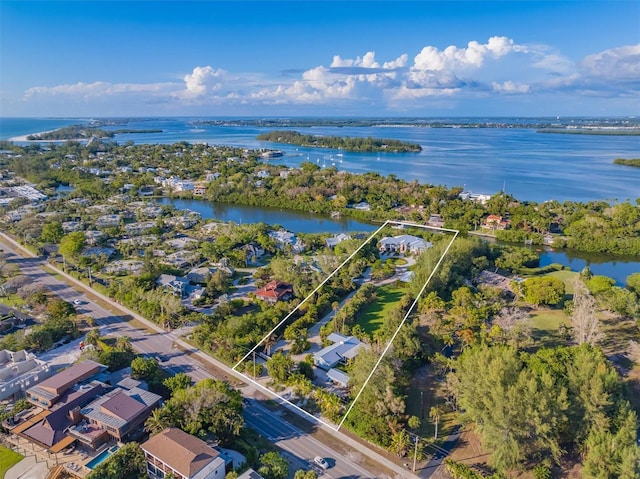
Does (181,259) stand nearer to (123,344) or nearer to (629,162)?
(123,344)

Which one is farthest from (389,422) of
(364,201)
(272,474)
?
(364,201)

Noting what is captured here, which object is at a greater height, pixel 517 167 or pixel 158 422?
pixel 517 167

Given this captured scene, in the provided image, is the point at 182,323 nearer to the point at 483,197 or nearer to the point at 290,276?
the point at 290,276

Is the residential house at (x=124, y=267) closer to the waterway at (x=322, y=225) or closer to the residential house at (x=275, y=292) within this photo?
the residential house at (x=275, y=292)

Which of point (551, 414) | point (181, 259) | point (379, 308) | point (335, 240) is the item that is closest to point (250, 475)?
point (551, 414)

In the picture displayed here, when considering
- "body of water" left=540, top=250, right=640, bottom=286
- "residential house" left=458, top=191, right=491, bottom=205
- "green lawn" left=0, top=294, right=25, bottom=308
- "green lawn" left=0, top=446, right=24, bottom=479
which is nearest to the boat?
"residential house" left=458, top=191, right=491, bottom=205

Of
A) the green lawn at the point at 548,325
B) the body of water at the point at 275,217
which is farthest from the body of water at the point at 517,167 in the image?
the green lawn at the point at 548,325

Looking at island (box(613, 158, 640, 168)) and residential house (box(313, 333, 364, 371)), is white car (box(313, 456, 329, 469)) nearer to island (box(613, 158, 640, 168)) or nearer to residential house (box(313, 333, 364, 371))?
residential house (box(313, 333, 364, 371))
